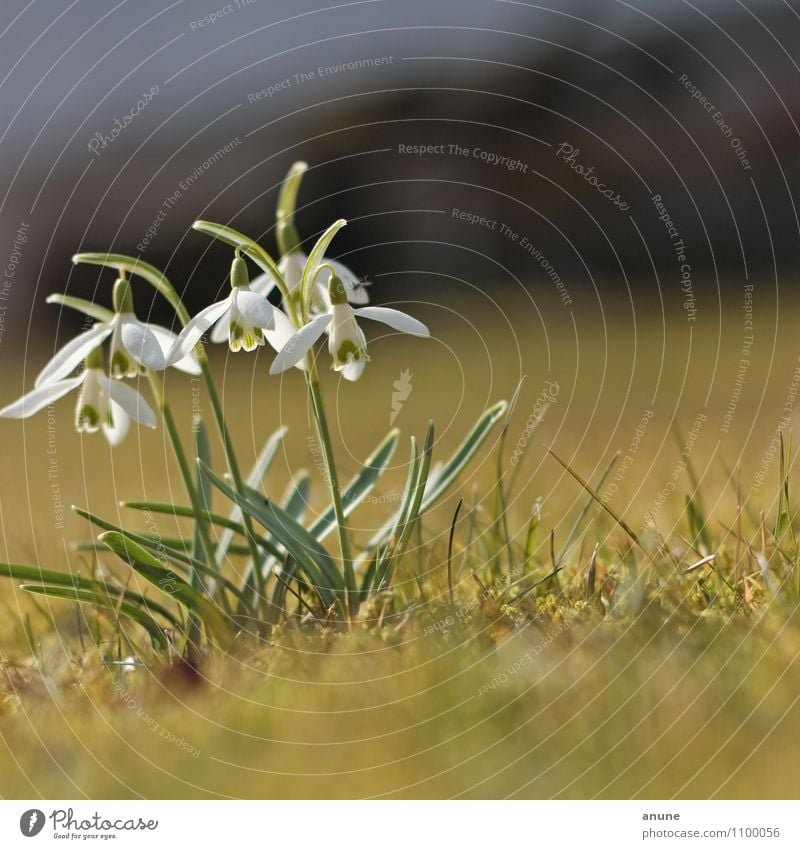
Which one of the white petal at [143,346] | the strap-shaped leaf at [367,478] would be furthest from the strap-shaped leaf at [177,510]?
the white petal at [143,346]

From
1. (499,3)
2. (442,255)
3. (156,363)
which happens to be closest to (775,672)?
(156,363)

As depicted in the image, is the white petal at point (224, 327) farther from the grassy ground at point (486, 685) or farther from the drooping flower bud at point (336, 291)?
the grassy ground at point (486, 685)

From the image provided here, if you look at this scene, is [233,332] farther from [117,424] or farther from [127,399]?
[117,424]

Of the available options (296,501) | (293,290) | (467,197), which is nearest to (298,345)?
(293,290)

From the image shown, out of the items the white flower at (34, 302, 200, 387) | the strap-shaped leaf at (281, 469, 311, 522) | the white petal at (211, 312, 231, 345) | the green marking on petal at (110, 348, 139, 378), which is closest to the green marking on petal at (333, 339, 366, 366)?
the white petal at (211, 312, 231, 345)
